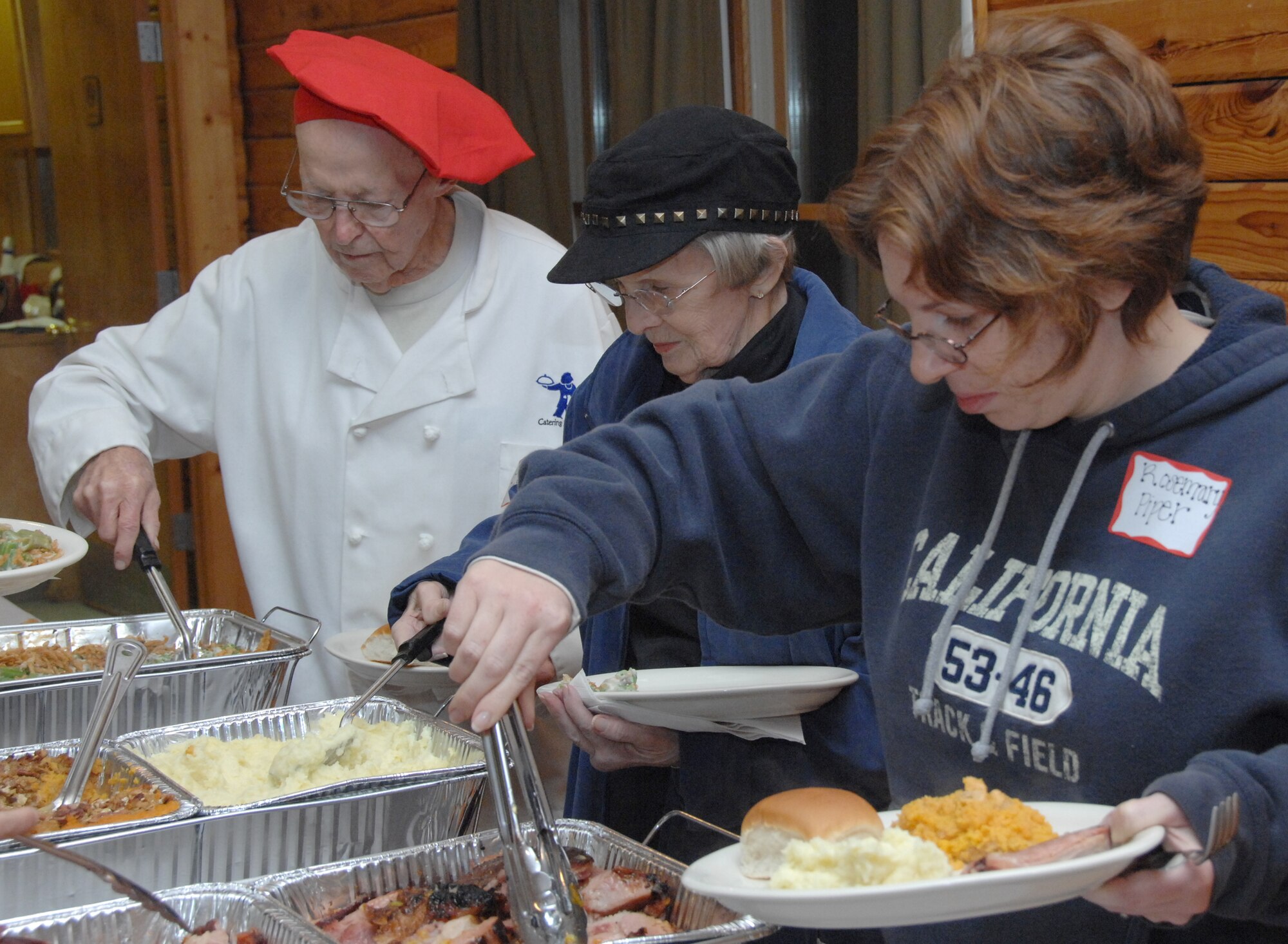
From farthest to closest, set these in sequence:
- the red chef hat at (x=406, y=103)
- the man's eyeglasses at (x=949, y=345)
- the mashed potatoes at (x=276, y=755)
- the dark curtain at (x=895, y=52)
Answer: the dark curtain at (x=895, y=52), the red chef hat at (x=406, y=103), the mashed potatoes at (x=276, y=755), the man's eyeglasses at (x=949, y=345)

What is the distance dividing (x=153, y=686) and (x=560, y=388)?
0.92 metres

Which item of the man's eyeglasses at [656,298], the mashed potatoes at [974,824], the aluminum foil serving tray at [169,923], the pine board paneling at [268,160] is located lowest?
the aluminum foil serving tray at [169,923]

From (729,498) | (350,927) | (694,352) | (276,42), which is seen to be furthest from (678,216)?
(276,42)

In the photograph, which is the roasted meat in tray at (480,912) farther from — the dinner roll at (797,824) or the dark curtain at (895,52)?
the dark curtain at (895,52)

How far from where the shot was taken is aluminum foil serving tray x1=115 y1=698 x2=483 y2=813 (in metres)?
1.58

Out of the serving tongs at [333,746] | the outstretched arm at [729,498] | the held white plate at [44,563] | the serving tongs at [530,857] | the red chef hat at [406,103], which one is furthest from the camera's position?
the red chef hat at [406,103]

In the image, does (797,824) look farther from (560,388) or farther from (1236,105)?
(1236,105)

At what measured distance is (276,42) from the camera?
176 inches

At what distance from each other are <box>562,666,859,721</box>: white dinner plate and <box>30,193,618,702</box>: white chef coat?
83 centimetres

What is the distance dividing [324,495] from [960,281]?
1.73 meters

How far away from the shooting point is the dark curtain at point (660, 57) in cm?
308

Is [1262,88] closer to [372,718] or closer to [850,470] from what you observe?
[850,470]

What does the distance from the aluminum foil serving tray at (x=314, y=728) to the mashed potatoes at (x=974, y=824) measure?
742 mm

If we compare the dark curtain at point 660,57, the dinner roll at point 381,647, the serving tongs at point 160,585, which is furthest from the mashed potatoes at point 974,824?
the dark curtain at point 660,57
